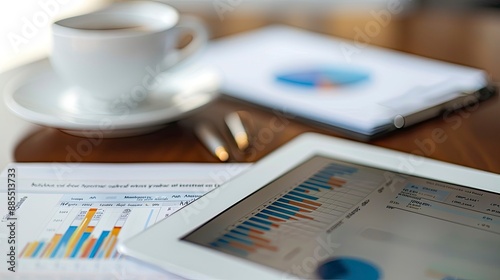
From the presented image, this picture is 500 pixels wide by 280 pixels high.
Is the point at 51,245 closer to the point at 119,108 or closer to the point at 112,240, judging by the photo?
the point at 112,240

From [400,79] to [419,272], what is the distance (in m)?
0.44

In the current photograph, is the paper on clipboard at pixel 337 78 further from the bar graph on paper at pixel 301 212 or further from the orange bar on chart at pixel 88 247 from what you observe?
the orange bar on chart at pixel 88 247

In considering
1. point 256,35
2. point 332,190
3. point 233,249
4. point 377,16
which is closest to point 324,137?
point 332,190

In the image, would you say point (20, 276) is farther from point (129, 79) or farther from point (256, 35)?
point (256, 35)

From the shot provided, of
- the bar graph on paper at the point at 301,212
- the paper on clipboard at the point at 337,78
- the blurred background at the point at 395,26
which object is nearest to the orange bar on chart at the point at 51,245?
the bar graph on paper at the point at 301,212

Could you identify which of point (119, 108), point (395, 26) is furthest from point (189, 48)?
point (395, 26)

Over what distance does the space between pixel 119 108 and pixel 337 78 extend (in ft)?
0.91

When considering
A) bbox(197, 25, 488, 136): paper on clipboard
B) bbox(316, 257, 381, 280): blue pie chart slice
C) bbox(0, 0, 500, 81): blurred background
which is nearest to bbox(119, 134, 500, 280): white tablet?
bbox(316, 257, 381, 280): blue pie chart slice

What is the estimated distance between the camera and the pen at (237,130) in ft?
2.26

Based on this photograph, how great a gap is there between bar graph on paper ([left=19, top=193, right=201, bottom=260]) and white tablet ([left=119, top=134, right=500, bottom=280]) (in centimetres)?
2

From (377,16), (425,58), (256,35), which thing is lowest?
(256,35)

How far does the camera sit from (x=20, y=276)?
458 mm

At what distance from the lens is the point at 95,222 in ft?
1.76

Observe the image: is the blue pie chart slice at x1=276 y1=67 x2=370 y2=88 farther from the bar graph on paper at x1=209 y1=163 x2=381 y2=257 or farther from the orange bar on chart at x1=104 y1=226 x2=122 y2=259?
the orange bar on chart at x1=104 y1=226 x2=122 y2=259
